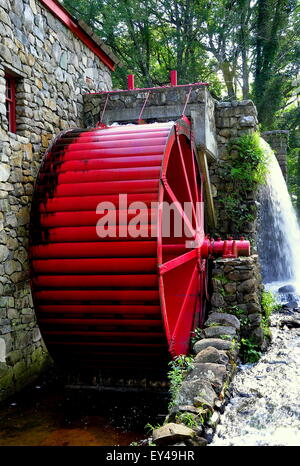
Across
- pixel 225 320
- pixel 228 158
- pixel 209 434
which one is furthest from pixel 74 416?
pixel 228 158

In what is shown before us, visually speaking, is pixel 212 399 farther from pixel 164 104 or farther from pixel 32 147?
pixel 164 104

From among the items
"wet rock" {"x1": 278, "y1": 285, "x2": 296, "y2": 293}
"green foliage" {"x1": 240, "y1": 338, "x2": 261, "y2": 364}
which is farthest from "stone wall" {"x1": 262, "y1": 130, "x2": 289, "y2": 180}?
"green foliage" {"x1": 240, "y1": 338, "x2": 261, "y2": 364}

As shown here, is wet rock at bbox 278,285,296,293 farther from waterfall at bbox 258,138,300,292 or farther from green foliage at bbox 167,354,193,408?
green foliage at bbox 167,354,193,408

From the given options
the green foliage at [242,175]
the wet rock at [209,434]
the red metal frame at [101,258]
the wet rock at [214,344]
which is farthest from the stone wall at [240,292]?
the wet rock at [209,434]

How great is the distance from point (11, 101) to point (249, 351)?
3.89m

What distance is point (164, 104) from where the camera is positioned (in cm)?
647

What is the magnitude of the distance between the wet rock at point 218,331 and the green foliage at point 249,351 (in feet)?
1.90

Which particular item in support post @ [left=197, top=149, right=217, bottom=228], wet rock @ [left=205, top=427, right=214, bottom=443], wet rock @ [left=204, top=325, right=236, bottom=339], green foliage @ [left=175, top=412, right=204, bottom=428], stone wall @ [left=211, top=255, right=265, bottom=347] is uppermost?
support post @ [left=197, top=149, right=217, bottom=228]

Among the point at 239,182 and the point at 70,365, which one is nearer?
the point at 70,365

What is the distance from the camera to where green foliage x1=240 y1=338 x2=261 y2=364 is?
5.30 metres

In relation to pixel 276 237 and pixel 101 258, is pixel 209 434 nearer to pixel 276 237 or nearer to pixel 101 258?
pixel 101 258

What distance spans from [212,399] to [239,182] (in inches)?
180

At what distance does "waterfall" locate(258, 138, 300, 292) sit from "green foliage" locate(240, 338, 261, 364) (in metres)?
3.91
